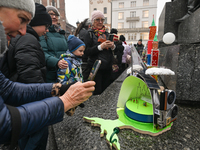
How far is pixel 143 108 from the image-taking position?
1.59m

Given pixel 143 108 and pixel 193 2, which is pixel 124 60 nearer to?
pixel 193 2

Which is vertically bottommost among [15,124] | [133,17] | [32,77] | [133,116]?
[133,116]

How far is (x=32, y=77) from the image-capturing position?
1232 millimetres

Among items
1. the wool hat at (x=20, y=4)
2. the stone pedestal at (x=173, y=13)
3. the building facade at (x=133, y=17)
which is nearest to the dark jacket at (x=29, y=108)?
the wool hat at (x=20, y=4)

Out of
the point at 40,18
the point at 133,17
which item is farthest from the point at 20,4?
the point at 133,17

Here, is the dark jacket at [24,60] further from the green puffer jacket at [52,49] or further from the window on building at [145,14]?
the window on building at [145,14]

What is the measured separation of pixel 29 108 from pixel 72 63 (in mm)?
1611

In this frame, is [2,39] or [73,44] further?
[73,44]

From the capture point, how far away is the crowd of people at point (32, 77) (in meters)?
0.68

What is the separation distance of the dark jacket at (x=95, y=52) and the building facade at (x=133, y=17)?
32990 millimetres

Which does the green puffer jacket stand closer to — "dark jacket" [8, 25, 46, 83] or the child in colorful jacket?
the child in colorful jacket

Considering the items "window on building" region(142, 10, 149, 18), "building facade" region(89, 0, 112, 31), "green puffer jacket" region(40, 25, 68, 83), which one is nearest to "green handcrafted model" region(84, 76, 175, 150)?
"green puffer jacket" region(40, 25, 68, 83)

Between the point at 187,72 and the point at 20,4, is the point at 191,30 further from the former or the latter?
the point at 20,4

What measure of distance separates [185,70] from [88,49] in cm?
175
